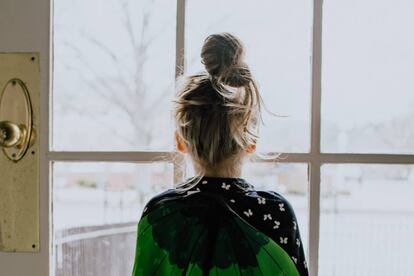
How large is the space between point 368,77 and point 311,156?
20 cm

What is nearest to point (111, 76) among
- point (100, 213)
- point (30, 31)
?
point (30, 31)

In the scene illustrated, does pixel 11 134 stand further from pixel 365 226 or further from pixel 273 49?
pixel 365 226

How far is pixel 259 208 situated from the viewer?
708 mm

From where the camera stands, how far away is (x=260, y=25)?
0.90 m

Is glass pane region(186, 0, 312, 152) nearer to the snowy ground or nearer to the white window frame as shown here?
the white window frame

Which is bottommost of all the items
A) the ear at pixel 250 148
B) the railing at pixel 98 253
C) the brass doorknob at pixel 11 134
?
the railing at pixel 98 253

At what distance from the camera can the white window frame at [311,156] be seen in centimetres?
88

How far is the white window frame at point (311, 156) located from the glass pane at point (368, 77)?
0.02m

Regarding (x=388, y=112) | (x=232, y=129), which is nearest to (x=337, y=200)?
(x=388, y=112)

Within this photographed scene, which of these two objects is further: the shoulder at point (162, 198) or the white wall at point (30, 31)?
the white wall at point (30, 31)

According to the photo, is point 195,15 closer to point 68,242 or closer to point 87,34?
point 87,34

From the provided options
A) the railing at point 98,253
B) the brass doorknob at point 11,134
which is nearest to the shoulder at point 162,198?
the railing at point 98,253

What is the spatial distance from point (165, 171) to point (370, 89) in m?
0.45

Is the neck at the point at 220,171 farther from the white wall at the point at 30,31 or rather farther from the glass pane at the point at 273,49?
the white wall at the point at 30,31
